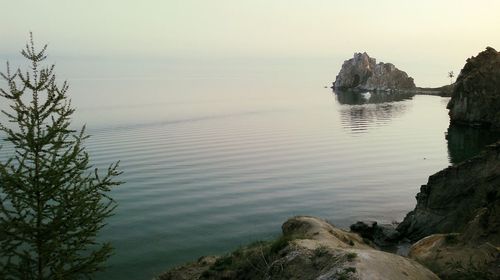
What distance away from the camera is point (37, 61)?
15.9m

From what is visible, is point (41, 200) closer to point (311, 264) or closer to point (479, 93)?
point (311, 264)

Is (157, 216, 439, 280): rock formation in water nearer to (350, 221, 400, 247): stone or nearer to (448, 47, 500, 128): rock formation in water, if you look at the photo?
(350, 221, 400, 247): stone

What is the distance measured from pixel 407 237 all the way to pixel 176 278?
54.9 feet

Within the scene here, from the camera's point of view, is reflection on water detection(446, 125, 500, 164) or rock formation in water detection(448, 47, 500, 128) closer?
reflection on water detection(446, 125, 500, 164)

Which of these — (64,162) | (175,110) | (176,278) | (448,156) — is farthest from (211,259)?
(175,110)

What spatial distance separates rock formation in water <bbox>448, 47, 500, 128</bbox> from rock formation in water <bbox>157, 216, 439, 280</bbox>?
255ft

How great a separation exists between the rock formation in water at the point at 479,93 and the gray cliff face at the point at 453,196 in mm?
61183

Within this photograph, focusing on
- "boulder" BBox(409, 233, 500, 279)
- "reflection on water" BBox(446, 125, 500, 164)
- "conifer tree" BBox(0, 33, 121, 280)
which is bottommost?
"reflection on water" BBox(446, 125, 500, 164)

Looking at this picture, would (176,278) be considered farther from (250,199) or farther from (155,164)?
(155,164)

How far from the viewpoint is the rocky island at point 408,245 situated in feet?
44.9

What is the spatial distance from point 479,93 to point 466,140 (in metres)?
16.8

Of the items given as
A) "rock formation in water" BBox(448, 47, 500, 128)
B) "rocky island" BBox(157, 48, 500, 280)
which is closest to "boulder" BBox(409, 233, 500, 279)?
"rocky island" BBox(157, 48, 500, 280)

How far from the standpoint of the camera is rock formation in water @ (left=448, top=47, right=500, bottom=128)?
279 ft

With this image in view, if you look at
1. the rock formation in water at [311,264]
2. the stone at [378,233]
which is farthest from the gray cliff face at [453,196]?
the rock formation in water at [311,264]
